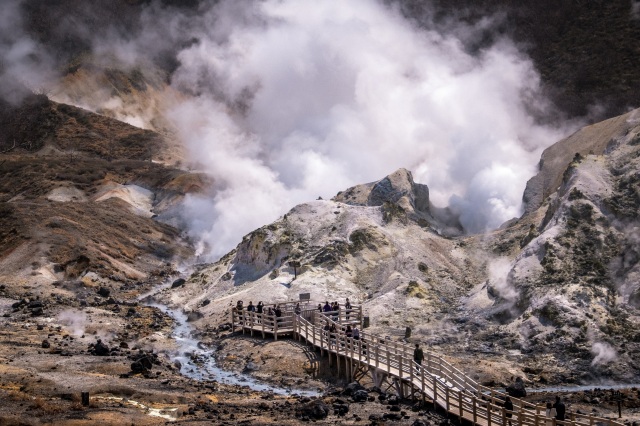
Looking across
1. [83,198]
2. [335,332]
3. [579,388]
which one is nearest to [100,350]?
[335,332]

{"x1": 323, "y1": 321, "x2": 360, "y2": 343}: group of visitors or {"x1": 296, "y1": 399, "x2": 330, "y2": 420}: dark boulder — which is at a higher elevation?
{"x1": 323, "y1": 321, "x2": 360, "y2": 343}: group of visitors

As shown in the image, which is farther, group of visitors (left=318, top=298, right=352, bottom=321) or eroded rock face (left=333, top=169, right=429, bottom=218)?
eroded rock face (left=333, top=169, right=429, bottom=218)

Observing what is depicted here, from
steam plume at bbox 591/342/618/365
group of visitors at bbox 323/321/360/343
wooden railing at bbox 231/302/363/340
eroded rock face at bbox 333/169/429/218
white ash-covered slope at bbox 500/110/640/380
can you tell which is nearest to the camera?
group of visitors at bbox 323/321/360/343

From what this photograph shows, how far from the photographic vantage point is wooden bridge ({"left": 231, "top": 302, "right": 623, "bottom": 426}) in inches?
1093

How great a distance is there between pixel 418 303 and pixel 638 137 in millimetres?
18974

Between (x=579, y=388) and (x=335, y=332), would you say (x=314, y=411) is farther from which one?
(x=579, y=388)

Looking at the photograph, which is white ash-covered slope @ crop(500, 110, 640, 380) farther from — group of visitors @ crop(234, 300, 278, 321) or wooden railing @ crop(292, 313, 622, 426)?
group of visitors @ crop(234, 300, 278, 321)

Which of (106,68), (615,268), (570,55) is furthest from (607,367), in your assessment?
(106,68)

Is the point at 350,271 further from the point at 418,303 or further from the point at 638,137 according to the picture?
the point at 638,137

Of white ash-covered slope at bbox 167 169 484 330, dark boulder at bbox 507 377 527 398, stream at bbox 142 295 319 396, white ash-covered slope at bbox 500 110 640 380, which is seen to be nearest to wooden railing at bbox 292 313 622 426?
dark boulder at bbox 507 377 527 398

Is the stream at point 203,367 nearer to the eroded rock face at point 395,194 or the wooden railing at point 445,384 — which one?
the wooden railing at point 445,384

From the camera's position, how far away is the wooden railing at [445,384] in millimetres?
26814

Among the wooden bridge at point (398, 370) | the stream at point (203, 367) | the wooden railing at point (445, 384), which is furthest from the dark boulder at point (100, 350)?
the wooden railing at point (445, 384)

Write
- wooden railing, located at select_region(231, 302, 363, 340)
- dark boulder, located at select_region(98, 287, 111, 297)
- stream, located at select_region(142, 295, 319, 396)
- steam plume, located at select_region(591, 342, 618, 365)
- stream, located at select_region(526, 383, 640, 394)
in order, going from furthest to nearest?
dark boulder, located at select_region(98, 287, 111, 297) < wooden railing, located at select_region(231, 302, 363, 340) < steam plume, located at select_region(591, 342, 618, 365) < stream, located at select_region(526, 383, 640, 394) < stream, located at select_region(142, 295, 319, 396)
